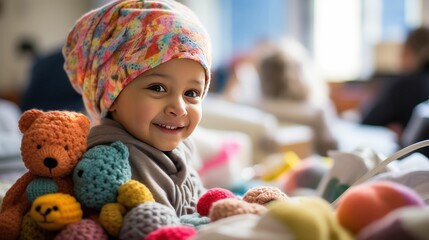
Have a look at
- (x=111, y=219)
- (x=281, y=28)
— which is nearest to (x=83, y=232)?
(x=111, y=219)

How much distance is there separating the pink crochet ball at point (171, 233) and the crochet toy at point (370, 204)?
18 cm

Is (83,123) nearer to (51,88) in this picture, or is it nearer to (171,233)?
(171,233)

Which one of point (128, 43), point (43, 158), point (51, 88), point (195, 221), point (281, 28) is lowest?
point (281, 28)

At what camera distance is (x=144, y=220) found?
68 centimetres

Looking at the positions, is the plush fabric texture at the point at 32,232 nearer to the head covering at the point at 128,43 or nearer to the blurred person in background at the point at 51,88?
the head covering at the point at 128,43

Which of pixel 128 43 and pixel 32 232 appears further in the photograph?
pixel 128 43

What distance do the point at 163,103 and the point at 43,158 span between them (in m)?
0.20

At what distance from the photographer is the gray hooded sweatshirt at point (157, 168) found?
83 cm

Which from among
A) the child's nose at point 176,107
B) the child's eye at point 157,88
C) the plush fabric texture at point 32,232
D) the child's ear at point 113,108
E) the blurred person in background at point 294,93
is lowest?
the blurred person in background at point 294,93

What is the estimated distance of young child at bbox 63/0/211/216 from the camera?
85 cm

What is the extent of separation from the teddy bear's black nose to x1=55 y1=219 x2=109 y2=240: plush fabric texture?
95 mm

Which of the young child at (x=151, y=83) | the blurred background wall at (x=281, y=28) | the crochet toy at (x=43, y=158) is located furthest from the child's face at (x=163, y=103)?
the blurred background wall at (x=281, y=28)

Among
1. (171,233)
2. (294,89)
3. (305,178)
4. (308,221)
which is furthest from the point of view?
(294,89)

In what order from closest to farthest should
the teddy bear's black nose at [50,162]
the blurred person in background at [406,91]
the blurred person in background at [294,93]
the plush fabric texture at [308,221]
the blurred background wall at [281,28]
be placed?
the plush fabric texture at [308,221] → the teddy bear's black nose at [50,162] → the blurred person in background at [406,91] → the blurred person in background at [294,93] → the blurred background wall at [281,28]
